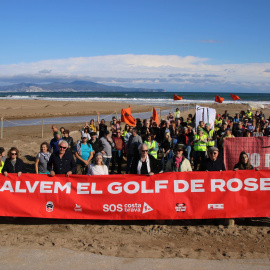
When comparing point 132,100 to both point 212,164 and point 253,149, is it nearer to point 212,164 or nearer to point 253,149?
point 253,149

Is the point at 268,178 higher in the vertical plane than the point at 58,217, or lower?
higher

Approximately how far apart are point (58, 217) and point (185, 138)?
225 inches

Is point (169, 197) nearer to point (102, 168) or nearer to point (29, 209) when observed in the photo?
point (102, 168)

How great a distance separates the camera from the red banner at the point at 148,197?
6.56m

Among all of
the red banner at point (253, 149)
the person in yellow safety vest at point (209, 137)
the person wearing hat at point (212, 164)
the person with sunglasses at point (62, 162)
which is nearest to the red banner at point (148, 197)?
the person wearing hat at point (212, 164)

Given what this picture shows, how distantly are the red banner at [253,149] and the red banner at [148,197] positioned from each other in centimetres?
212

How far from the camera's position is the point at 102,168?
276 inches

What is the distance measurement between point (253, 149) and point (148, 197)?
3.70m

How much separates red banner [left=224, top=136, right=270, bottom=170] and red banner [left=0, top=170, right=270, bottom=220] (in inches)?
83.5

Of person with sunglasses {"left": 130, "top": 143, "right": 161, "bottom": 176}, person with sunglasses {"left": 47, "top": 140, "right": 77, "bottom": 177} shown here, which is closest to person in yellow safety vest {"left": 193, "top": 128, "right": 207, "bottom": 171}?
person with sunglasses {"left": 130, "top": 143, "right": 161, "bottom": 176}

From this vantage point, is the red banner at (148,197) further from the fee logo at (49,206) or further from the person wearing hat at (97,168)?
the person wearing hat at (97,168)

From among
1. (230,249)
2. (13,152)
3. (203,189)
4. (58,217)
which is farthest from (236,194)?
(13,152)

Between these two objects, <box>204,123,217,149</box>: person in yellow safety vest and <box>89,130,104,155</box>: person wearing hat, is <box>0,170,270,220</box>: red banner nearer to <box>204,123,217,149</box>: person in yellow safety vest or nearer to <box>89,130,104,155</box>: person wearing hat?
<box>89,130,104,155</box>: person wearing hat

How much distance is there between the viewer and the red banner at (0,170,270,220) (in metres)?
6.56
